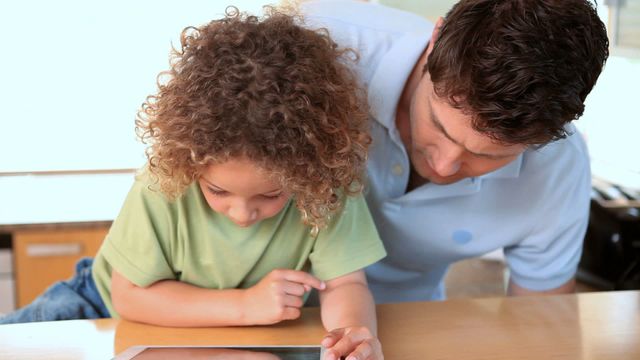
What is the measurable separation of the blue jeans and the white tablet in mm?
312

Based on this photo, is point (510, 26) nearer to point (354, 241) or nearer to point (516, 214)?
point (354, 241)

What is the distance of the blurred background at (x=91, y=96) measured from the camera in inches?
94.7

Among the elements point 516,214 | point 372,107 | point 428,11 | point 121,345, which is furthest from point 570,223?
point 428,11

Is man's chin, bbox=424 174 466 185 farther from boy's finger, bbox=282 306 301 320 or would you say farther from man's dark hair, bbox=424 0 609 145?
boy's finger, bbox=282 306 301 320

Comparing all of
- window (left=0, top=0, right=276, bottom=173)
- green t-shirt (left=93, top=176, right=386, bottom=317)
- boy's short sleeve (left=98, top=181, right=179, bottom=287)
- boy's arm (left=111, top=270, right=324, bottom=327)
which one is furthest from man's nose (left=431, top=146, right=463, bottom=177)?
window (left=0, top=0, right=276, bottom=173)

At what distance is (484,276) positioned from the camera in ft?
8.09

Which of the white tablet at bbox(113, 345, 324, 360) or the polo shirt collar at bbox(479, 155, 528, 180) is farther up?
the polo shirt collar at bbox(479, 155, 528, 180)

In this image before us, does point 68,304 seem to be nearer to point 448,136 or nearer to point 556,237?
point 448,136

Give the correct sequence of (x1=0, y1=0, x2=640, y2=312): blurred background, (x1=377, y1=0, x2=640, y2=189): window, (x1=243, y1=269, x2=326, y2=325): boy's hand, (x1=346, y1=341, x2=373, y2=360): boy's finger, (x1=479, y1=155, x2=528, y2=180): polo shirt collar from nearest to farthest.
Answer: (x1=346, y1=341, x2=373, y2=360): boy's finger < (x1=243, y1=269, x2=326, y2=325): boy's hand < (x1=479, y1=155, x2=528, y2=180): polo shirt collar < (x1=377, y1=0, x2=640, y2=189): window < (x1=0, y1=0, x2=640, y2=312): blurred background

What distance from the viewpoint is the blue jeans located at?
1.09m

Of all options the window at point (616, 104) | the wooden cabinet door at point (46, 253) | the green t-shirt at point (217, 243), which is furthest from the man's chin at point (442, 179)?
the wooden cabinet door at point (46, 253)

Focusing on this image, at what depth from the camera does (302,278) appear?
0.92 metres

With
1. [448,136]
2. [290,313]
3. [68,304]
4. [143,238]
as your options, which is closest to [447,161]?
[448,136]

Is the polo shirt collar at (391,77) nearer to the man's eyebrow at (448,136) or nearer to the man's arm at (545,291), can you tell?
the man's eyebrow at (448,136)
